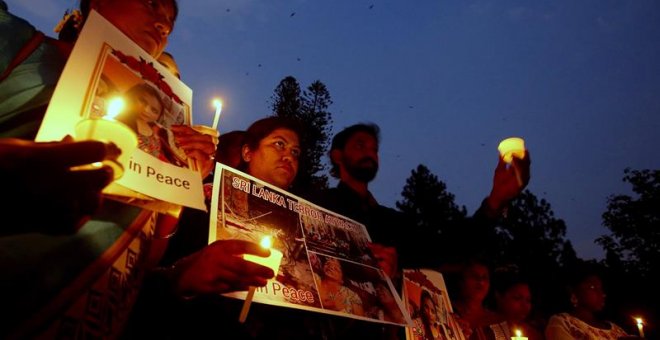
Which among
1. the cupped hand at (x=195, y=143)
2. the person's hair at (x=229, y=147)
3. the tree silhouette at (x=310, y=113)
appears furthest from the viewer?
the tree silhouette at (x=310, y=113)

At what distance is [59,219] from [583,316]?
7.14 meters

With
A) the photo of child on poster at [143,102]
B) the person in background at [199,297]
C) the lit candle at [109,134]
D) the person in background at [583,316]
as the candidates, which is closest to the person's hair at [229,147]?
the person in background at [199,297]

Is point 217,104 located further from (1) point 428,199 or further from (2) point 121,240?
(1) point 428,199

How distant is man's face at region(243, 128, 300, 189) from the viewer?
9.72 ft

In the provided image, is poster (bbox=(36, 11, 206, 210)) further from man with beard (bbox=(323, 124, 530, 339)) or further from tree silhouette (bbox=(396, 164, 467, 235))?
tree silhouette (bbox=(396, 164, 467, 235))

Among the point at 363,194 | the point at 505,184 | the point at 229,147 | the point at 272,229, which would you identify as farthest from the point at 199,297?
the point at 505,184

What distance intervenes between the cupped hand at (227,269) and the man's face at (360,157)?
253 centimetres

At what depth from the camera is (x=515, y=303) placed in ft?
19.7

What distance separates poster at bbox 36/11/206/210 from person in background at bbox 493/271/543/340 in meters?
5.62

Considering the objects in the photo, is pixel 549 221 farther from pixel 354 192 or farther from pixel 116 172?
pixel 116 172

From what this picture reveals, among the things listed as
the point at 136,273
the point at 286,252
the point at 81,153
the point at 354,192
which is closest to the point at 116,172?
the point at 81,153

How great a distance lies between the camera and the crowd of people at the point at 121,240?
0.89 metres

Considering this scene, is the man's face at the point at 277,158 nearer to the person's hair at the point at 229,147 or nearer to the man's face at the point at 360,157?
the person's hair at the point at 229,147

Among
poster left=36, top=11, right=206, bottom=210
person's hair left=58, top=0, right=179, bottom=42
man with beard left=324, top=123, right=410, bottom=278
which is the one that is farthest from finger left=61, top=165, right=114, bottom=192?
man with beard left=324, top=123, right=410, bottom=278
